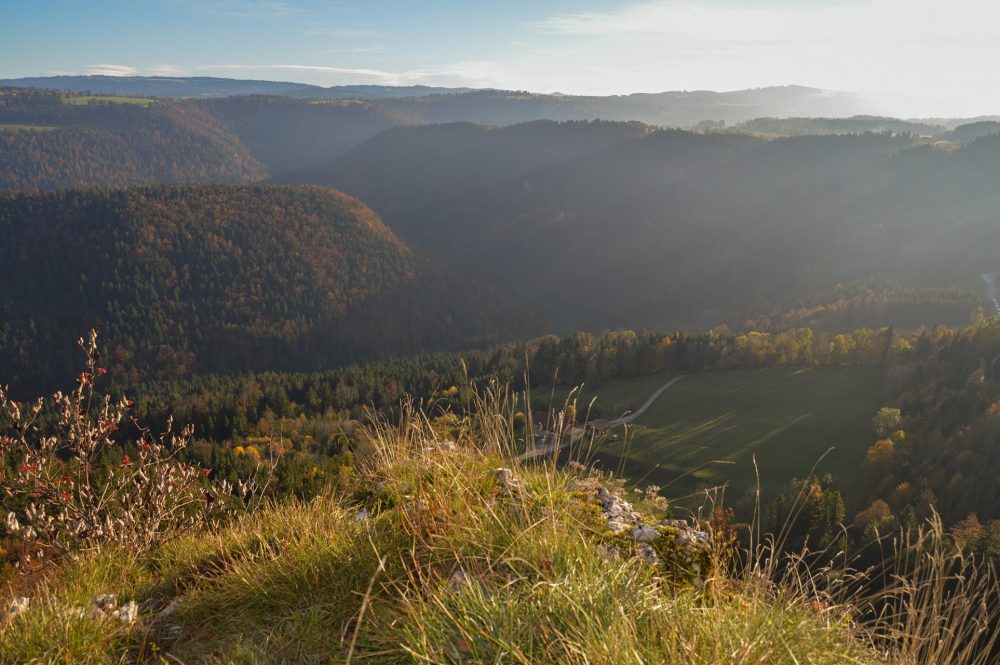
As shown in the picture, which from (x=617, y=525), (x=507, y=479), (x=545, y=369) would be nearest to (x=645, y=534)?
(x=617, y=525)

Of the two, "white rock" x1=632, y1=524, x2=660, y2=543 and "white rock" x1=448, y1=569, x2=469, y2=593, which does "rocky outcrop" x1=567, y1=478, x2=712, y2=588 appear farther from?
"white rock" x1=448, y1=569, x2=469, y2=593

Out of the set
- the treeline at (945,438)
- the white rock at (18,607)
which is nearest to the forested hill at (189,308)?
the treeline at (945,438)

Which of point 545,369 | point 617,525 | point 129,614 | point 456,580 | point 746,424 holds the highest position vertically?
point 456,580

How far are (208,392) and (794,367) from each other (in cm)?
9413

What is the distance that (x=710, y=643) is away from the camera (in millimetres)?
3475

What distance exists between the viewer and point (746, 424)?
7169cm

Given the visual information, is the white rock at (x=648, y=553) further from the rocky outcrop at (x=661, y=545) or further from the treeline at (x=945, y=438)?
the treeline at (x=945, y=438)

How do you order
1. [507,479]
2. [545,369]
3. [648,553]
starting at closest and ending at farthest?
[648,553]
[507,479]
[545,369]

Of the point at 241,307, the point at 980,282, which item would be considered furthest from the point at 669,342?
the point at 241,307

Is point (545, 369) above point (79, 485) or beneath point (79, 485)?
beneath

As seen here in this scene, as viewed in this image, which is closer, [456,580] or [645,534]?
[456,580]

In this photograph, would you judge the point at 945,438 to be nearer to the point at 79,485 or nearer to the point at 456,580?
the point at 456,580

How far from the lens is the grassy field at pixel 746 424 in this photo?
2299 inches

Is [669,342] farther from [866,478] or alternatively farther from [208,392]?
[208,392]
